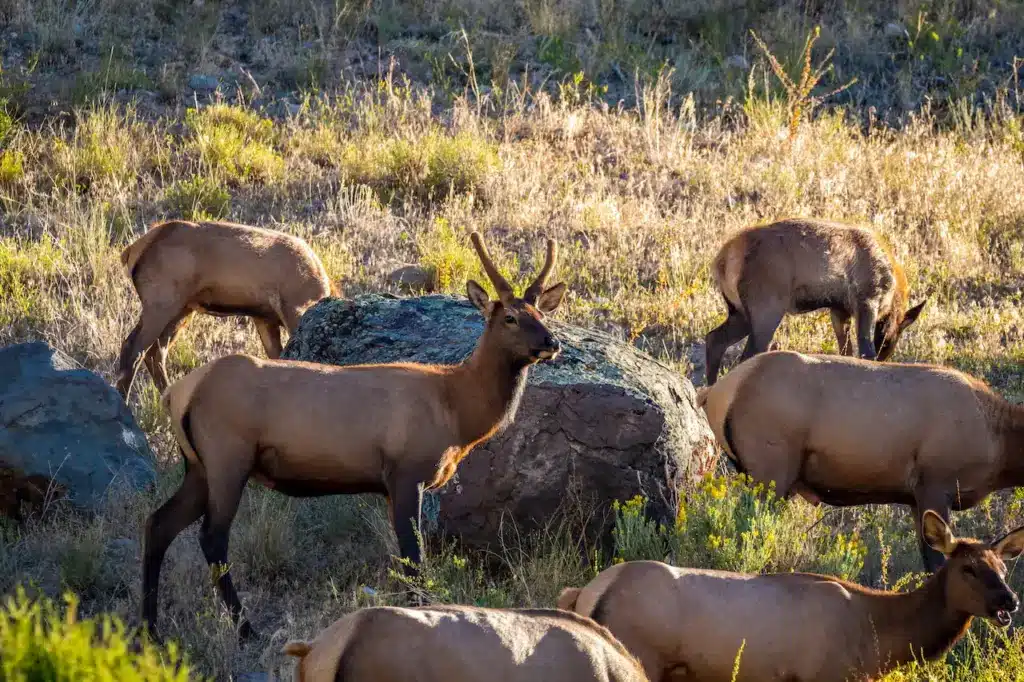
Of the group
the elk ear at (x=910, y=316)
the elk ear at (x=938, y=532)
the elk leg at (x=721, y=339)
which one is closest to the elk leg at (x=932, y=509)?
the elk ear at (x=938, y=532)

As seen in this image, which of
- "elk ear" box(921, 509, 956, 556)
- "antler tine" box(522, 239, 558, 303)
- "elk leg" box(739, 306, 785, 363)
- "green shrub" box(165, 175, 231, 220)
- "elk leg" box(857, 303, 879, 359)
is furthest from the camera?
"green shrub" box(165, 175, 231, 220)

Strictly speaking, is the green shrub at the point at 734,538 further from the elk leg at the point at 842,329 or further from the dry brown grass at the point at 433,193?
the elk leg at the point at 842,329

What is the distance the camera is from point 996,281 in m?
14.9

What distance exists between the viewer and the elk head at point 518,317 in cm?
782

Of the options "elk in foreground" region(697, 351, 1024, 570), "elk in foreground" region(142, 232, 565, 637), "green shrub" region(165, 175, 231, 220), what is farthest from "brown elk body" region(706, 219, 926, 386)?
"green shrub" region(165, 175, 231, 220)

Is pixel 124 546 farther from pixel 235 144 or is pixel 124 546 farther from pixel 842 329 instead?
pixel 235 144

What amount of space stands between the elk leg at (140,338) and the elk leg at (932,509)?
6.31 meters

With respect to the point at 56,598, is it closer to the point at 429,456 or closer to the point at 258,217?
the point at 429,456

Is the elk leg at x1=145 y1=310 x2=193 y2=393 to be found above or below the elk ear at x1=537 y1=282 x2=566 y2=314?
below

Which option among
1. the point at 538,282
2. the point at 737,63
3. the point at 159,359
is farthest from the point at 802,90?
the point at 538,282

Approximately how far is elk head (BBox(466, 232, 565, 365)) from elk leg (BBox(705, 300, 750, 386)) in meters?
4.17

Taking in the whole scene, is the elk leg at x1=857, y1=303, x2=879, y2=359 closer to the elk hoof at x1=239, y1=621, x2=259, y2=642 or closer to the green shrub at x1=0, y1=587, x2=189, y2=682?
the elk hoof at x1=239, y1=621, x2=259, y2=642

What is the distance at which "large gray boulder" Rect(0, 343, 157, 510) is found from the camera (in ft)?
30.5

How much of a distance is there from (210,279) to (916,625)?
6991 mm
